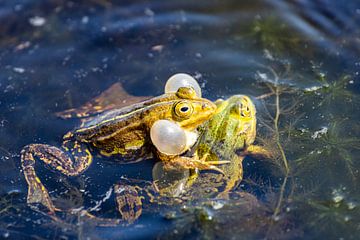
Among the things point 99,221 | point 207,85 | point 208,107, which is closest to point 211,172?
point 208,107

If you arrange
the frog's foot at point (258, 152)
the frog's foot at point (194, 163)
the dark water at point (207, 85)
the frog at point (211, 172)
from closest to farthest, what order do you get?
the dark water at point (207, 85), the frog at point (211, 172), the frog's foot at point (194, 163), the frog's foot at point (258, 152)

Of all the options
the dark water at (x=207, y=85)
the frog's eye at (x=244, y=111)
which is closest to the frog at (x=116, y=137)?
the dark water at (x=207, y=85)

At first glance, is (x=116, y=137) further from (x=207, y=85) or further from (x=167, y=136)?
(x=207, y=85)

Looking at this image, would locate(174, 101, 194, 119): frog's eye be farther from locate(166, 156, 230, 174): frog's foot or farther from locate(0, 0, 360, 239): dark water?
locate(0, 0, 360, 239): dark water

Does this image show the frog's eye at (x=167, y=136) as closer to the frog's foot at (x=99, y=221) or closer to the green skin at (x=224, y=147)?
the green skin at (x=224, y=147)

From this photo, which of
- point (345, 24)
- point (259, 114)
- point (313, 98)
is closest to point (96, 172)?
point (259, 114)

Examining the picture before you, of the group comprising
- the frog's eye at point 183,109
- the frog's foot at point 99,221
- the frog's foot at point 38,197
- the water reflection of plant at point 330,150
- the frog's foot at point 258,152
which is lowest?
the frog's foot at point 38,197

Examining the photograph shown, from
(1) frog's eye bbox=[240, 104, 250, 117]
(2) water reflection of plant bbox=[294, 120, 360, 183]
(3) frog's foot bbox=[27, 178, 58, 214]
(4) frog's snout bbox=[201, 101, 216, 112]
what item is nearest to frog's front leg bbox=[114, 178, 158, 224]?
(3) frog's foot bbox=[27, 178, 58, 214]
